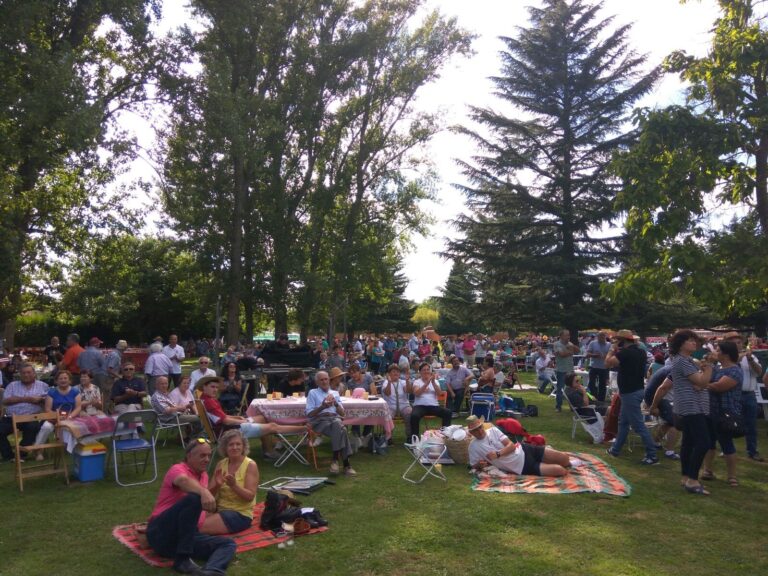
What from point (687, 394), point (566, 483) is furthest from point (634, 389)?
point (566, 483)

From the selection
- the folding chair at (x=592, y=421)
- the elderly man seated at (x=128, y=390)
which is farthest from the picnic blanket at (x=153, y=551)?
the folding chair at (x=592, y=421)

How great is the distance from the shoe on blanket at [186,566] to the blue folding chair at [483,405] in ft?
22.1

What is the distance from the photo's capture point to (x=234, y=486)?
5074 mm

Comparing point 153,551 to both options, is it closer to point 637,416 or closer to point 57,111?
point 637,416

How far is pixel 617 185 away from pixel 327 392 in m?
20.9

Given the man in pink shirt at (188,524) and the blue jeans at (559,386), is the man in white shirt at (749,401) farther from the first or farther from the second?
the man in pink shirt at (188,524)

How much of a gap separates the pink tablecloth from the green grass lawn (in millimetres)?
1148

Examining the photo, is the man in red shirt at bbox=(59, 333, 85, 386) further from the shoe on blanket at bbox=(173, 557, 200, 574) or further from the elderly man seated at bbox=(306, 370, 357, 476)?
the shoe on blanket at bbox=(173, 557, 200, 574)

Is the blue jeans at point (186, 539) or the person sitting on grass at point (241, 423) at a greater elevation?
the person sitting on grass at point (241, 423)

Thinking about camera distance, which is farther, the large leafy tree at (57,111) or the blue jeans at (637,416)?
the large leafy tree at (57,111)

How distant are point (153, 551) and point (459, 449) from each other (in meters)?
4.14

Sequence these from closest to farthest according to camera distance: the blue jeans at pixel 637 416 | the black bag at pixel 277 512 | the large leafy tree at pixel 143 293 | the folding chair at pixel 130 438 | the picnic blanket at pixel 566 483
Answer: the black bag at pixel 277 512
the picnic blanket at pixel 566 483
the folding chair at pixel 130 438
the blue jeans at pixel 637 416
the large leafy tree at pixel 143 293

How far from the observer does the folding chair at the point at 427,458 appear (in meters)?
7.13

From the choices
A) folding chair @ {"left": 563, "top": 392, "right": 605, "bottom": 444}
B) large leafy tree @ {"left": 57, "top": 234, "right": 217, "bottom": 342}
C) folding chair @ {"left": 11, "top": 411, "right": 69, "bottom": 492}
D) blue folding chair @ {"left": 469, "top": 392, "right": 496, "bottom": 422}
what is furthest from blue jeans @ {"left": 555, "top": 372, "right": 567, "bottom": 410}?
large leafy tree @ {"left": 57, "top": 234, "right": 217, "bottom": 342}
